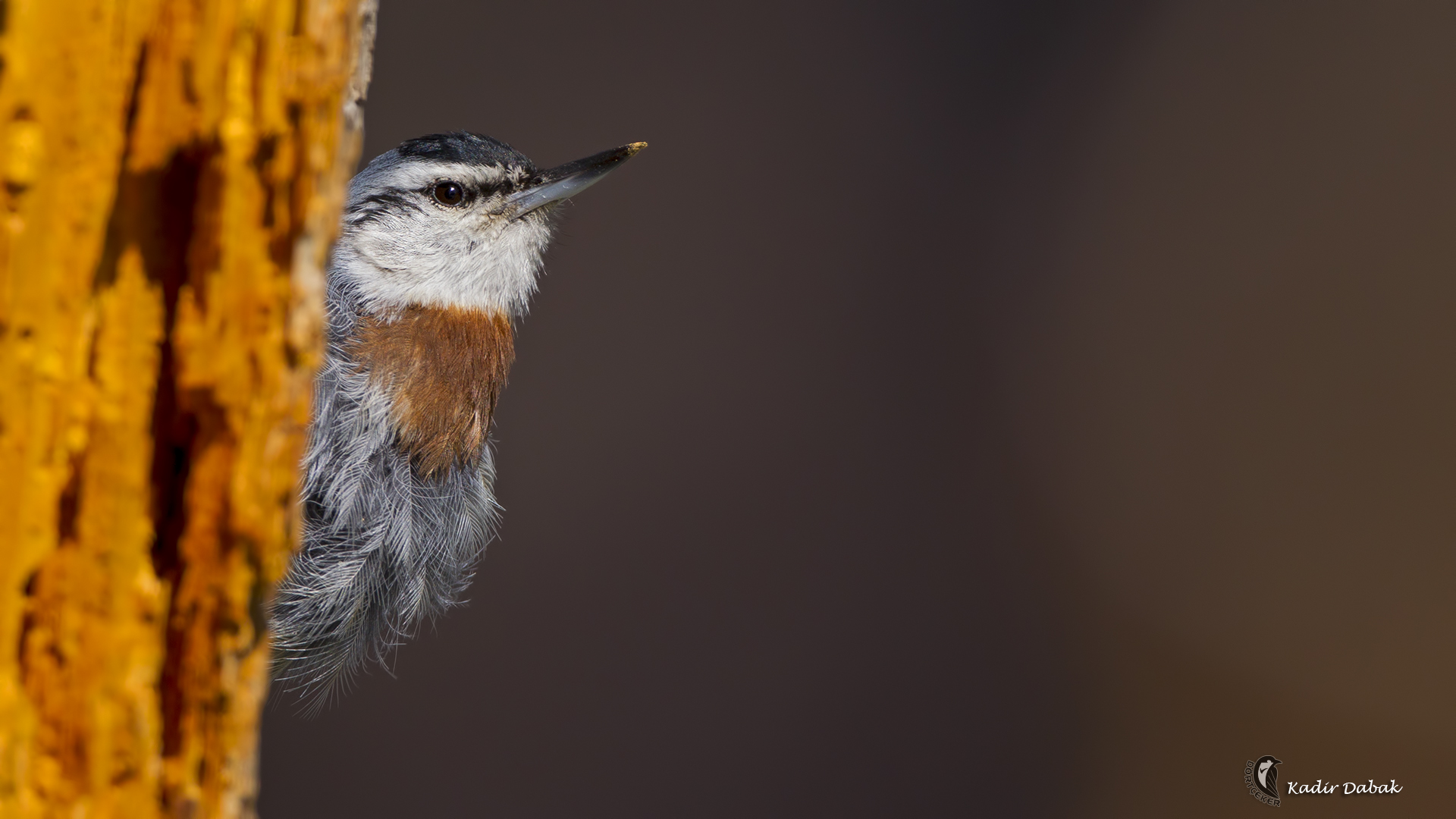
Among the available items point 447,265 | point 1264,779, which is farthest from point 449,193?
point 1264,779

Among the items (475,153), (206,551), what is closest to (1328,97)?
(475,153)

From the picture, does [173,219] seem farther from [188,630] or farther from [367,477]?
[367,477]

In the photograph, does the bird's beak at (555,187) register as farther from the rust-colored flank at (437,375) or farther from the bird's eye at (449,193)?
the rust-colored flank at (437,375)

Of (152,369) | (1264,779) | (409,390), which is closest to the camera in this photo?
(152,369)

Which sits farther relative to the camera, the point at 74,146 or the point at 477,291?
the point at 477,291

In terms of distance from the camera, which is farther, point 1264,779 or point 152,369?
point 1264,779

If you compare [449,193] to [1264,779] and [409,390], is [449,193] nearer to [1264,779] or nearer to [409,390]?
[409,390]
